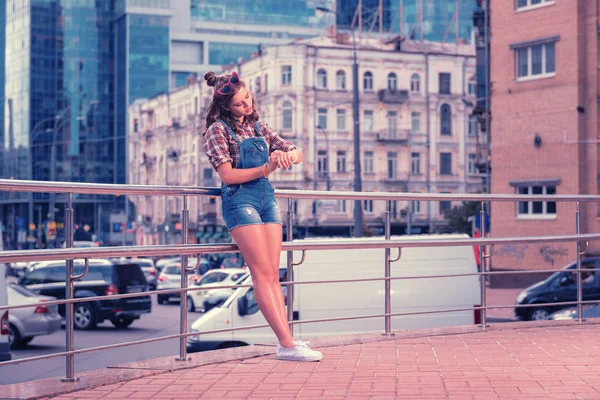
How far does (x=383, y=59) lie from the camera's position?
65.0 meters

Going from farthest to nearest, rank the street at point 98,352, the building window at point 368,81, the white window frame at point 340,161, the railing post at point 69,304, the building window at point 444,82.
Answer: the building window at point 444,82 → the building window at point 368,81 → the white window frame at point 340,161 → the street at point 98,352 → the railing post at point 69,304

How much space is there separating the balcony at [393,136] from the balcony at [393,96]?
6.49 ft

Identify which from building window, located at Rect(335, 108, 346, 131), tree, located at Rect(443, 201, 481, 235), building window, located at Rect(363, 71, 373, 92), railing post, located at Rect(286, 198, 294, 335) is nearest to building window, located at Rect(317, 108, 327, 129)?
building window, located at Rect(335, 108, 346, 131)

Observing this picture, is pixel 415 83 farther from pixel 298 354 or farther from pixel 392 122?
pixel 298 354

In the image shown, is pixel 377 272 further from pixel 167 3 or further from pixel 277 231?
pixel 167 3

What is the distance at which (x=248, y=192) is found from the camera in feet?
19.5

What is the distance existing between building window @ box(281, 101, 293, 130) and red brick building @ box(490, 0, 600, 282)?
83.1 ft

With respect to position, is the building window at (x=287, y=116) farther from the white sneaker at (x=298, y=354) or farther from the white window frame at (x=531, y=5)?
the white sneaker at (x=298, y=354)

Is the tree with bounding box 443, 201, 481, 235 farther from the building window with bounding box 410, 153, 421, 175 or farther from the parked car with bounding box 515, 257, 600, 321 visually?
the parked car with bounding box 515, 257, 600, 321

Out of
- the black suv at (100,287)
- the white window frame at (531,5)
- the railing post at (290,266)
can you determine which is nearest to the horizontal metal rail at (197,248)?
the railing post at (290,266)

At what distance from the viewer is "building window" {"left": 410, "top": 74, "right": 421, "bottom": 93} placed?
2596 inches

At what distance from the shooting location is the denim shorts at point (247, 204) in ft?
19.5

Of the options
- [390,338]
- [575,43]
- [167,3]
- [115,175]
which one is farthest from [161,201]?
[390,338]

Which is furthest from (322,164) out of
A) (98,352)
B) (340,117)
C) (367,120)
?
(98,352)
